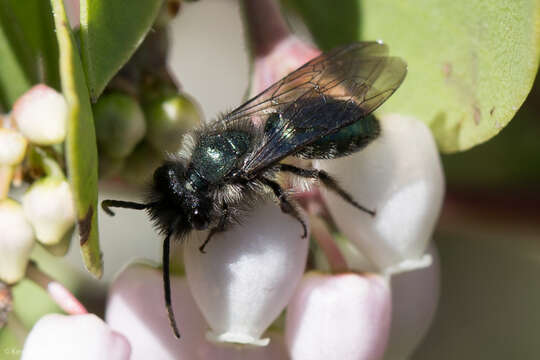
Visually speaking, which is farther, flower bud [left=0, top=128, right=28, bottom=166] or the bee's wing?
the bee's wing

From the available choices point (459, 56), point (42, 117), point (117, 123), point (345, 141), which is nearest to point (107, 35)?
point (42, 117)

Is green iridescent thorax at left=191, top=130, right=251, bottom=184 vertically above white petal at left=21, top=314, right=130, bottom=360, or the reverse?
green iridescent thorax at left=191, top=130, right=251, bottom=184

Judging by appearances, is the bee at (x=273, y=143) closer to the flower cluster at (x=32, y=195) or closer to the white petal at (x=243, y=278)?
the white petal at (x=243, y=278)

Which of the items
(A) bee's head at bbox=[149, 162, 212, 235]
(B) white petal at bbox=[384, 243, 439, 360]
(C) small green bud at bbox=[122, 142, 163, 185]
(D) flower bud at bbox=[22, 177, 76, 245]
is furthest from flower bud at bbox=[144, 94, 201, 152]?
(B) white petal at bbox=[384, 243, 439, 360]

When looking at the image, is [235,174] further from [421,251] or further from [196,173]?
[421,251]

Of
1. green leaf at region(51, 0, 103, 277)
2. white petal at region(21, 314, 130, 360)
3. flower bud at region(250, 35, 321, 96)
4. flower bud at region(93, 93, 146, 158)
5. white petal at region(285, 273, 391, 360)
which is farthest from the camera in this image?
flower bud at region(250, 35, 321, 96)

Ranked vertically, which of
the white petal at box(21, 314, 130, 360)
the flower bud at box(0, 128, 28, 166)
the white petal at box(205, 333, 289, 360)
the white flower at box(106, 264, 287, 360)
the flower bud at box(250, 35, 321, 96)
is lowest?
the white petal at box(205, 333, 289, 360)

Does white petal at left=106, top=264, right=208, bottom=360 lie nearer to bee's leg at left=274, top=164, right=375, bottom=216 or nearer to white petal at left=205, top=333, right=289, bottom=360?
white petal at left=205, top=333, right=289, bottom=360
